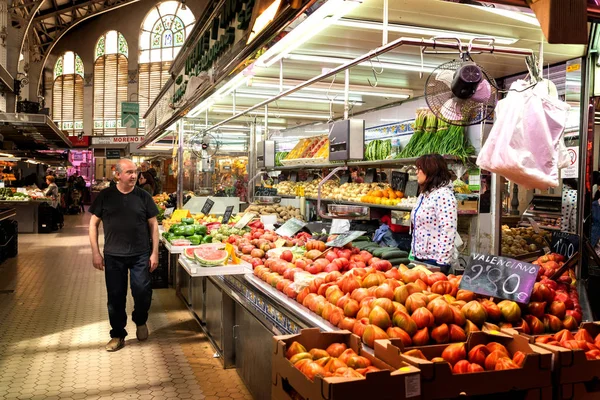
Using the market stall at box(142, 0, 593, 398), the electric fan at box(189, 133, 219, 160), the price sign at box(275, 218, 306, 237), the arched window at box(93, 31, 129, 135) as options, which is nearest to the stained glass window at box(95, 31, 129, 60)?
the arched window at box(93, 31, 129, 135)

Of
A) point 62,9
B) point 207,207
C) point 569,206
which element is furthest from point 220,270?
point 62,9

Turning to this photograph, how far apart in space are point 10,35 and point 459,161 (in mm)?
15876

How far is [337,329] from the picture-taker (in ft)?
8.87

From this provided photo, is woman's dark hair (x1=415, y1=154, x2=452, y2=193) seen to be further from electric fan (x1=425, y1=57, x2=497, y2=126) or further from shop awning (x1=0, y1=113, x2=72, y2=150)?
shop awning (x1=0, y1=113, x2=72, y2=150)

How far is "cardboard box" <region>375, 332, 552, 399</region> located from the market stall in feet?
0.09

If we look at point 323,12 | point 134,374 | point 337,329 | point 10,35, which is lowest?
point 134,374

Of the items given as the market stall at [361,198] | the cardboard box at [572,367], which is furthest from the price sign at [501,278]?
the cardboard box at [572,367]

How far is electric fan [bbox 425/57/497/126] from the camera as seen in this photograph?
382 cm

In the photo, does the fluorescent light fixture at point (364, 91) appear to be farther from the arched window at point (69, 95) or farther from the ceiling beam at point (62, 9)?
the arched window at point (69, 95)

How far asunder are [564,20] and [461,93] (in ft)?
4.11

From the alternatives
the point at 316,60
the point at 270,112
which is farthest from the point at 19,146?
the point at 316,60

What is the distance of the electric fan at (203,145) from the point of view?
9.57 meters

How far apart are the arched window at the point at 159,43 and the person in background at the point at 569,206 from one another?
2425cm

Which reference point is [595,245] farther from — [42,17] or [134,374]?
[42,17]
